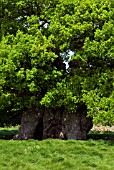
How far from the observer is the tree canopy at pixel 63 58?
17.9 meters

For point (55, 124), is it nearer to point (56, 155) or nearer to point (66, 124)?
point (66, 124)

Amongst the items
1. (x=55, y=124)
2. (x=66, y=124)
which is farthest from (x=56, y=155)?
(x=55, y=124)

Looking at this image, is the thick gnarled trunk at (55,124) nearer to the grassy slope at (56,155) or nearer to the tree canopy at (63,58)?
the tree canopy at (63,58)

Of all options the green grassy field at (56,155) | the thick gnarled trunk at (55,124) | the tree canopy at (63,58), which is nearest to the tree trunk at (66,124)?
the thick gnarled trunk at (55,124)

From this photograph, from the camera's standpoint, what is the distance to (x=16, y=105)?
20078 mm

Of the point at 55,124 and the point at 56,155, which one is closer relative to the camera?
the point at 56,155

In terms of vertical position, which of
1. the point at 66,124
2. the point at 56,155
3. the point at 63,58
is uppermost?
the point at 63,58

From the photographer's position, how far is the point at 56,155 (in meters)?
14.7

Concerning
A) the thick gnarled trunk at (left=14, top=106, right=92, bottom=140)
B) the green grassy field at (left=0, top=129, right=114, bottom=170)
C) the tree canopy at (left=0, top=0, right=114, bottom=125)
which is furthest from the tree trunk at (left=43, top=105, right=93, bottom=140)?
the green grassy field at (left=0, top=129, right=114, bottom=170)

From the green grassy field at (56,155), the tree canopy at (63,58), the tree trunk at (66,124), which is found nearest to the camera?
the green grassy field at (56,155)

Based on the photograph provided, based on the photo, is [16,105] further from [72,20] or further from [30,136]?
[72,20]

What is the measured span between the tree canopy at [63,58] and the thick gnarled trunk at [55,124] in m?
0.98

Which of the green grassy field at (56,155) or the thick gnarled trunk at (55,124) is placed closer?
the green grassy field at (56,155)

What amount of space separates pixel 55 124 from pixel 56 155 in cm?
562
